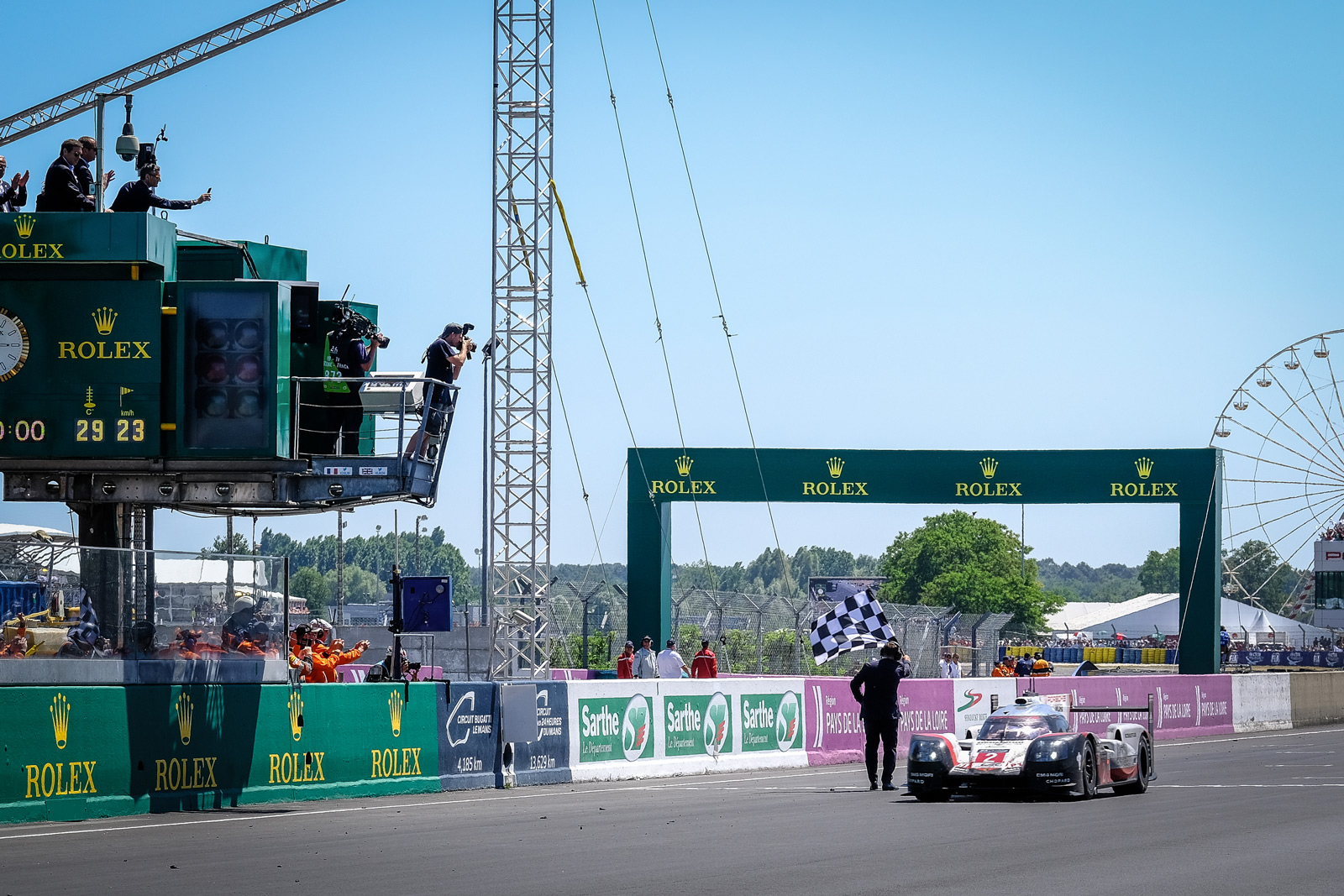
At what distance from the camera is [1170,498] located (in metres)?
38.8

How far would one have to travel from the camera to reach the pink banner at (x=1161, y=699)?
30062 mm

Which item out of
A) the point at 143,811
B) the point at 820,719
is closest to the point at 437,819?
the point at 143,811

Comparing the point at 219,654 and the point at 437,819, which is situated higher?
the point at 219,654

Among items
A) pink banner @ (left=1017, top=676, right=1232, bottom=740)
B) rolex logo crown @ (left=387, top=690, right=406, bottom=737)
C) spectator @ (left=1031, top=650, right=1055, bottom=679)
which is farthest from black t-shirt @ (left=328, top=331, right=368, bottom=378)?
spectator @ (left=1031, top=650, right=1055, bottom=679)

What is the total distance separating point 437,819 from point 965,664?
5313cm

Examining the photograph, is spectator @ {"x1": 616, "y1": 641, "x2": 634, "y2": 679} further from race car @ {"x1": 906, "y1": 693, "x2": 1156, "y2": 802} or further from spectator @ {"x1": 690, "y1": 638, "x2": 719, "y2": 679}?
race car @ {"x1": 906, "y1": 693, "x2": 1156, "y2": 802}

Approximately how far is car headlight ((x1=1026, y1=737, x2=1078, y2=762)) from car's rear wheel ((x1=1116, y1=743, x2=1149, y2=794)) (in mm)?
1527

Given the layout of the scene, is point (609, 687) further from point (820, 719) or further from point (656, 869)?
point (656, 869)

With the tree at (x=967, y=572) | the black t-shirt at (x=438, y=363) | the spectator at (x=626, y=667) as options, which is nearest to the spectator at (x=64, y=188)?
the black t-shirt at (x=438, y=363)

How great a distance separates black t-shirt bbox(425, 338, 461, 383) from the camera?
Answer: 1827 centimetres

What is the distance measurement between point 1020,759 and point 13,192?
1199cm

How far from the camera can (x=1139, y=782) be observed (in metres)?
17.6

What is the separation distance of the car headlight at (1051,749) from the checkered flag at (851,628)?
41.7 feet

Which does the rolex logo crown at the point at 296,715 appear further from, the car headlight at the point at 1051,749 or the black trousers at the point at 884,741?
the car headlight at the point at 1051,749
